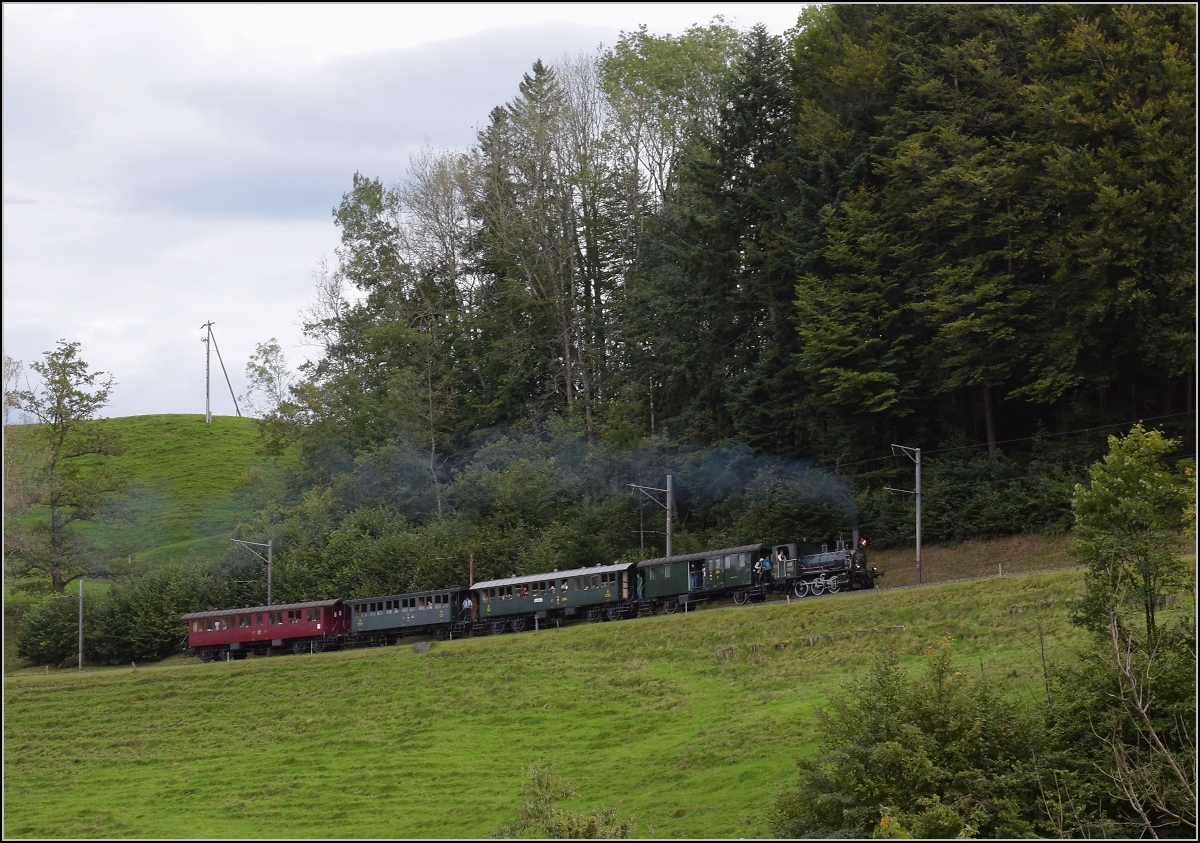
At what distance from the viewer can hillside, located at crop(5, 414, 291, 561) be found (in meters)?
75.3

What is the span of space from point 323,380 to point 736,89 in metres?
34.8

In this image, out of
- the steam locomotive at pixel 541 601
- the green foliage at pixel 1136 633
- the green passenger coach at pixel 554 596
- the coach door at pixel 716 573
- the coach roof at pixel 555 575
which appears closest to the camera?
the green foliage at pixel 1136 633

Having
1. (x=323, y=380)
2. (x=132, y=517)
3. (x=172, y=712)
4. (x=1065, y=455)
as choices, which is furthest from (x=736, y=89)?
(x=132, y=517)

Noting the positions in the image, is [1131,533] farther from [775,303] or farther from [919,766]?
[775,303]

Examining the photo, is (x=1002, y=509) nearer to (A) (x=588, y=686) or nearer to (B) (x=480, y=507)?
(A) (x=588, y=686)

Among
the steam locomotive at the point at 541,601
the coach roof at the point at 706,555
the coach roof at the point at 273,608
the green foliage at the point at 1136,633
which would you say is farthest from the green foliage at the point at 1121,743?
the coach roof at the point at 273,608

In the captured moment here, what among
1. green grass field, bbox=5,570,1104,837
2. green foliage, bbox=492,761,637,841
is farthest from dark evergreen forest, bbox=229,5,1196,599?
green foliage, bbox=492,761,637,841

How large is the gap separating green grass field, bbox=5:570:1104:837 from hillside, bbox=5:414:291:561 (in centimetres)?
2654

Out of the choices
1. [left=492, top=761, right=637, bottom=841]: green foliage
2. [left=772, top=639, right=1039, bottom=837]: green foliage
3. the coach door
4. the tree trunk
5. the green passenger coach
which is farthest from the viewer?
the tree trunk

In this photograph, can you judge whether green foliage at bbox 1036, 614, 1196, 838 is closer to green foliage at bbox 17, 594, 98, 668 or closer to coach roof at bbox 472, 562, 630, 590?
coach roof at bbox 472, 562, 630, 590

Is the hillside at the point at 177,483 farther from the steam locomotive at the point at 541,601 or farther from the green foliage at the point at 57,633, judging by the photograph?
the steam locomotive at the point at 541,601

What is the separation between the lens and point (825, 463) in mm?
55812

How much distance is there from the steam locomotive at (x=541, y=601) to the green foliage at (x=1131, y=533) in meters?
17.9

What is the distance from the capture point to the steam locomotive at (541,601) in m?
45.8
